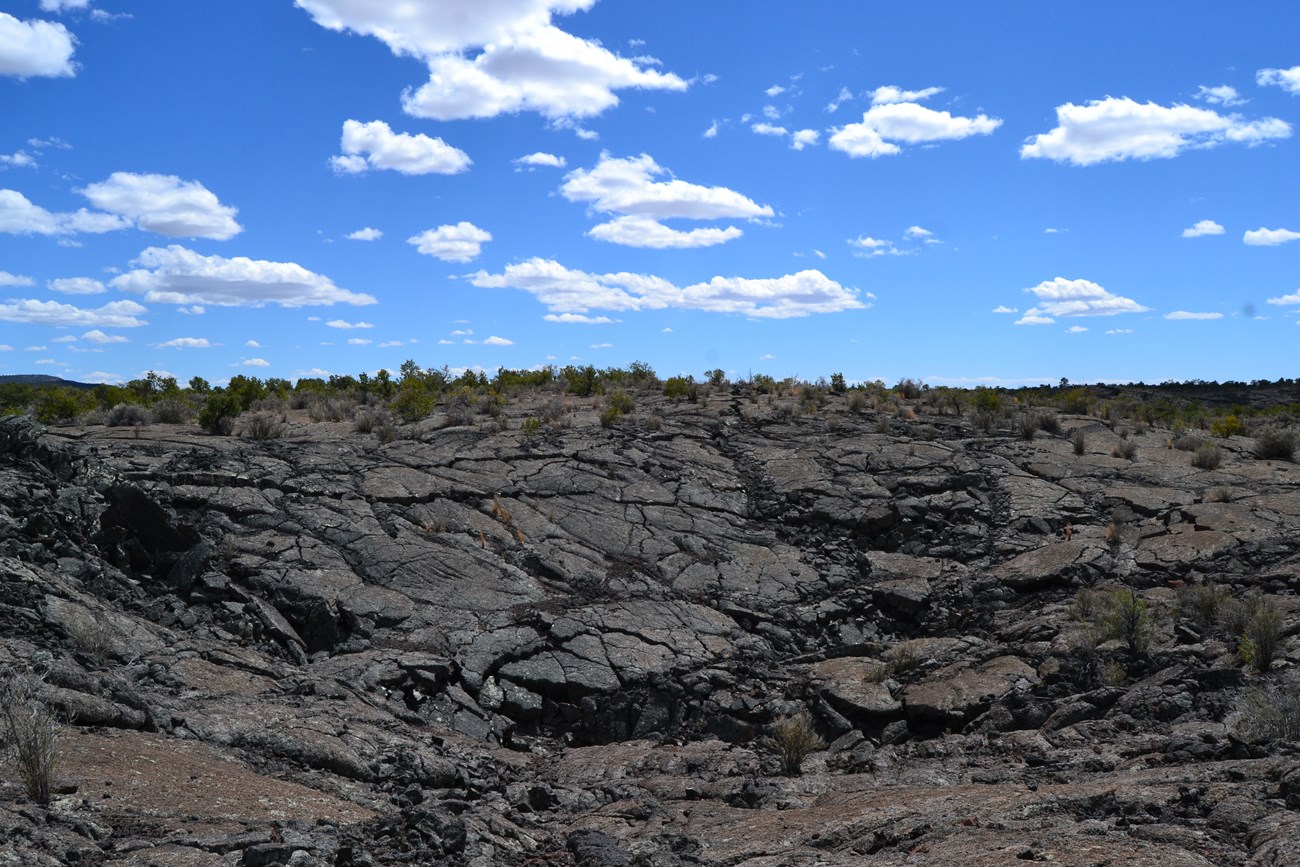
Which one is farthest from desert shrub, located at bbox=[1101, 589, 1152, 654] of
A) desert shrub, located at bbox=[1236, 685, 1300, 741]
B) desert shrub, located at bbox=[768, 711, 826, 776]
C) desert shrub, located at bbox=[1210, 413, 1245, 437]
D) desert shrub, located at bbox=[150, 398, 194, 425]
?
desert shrub, located at bbox=[150, 398, 194, 425]

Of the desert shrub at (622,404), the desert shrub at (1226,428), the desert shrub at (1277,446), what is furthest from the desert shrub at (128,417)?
the desert shrub at (1226,428)

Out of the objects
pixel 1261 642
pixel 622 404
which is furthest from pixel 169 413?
pixel 1261 642

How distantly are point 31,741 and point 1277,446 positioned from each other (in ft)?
73.8

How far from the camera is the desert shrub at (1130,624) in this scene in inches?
426

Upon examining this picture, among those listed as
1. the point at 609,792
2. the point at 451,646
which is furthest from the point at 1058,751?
the point at 451,646

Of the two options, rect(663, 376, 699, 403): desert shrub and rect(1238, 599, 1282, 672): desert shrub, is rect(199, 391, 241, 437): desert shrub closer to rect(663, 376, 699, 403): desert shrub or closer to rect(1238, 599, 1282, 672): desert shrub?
rect(663, 376, 699, 403): desert shrub

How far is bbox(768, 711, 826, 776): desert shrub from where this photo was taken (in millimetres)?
9633

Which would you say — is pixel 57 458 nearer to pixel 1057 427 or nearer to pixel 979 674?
pixel 979 674

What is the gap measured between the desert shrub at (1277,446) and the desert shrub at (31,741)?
22.2 meters

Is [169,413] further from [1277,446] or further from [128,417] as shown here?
[1277,446]

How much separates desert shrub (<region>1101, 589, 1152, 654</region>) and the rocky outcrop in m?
0.14

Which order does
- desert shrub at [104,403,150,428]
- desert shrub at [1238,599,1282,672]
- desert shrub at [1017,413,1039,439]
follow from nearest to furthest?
1. desert shrub at [1238,599,1282,672]
2. desert shrub at [104,403,150,428]
3. desert shrub at [1017,413,1039,439]

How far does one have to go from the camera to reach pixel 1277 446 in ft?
65.9

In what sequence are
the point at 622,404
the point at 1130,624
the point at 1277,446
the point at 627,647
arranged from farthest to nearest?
the point at 622,404 < the point at 1277,446 < the point at 627,647 < the point at 1130,624
